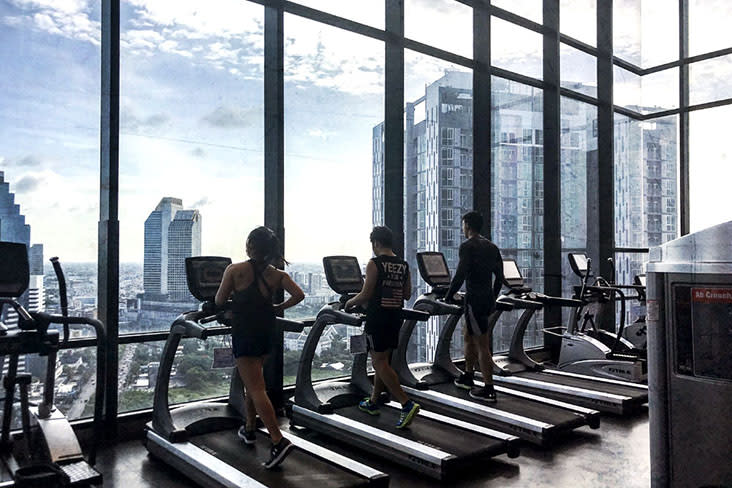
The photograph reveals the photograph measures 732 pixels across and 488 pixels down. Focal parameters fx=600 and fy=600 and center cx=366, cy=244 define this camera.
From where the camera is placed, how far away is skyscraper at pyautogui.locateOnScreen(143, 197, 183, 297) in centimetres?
472

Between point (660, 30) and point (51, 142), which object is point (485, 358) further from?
point (660, 30)

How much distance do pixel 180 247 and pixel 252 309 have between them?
5.28ft

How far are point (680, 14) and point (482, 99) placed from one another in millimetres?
4441

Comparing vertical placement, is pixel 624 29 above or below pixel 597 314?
above

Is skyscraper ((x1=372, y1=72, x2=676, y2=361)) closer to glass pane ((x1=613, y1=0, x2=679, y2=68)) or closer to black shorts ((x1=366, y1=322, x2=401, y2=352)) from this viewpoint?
glass pane ((x1=613, y1=0, x2=679, y2=68))

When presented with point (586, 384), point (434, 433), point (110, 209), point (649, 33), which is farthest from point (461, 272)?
point (649, 33)

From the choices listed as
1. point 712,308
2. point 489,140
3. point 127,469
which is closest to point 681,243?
point 712,308

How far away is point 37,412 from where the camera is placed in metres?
3.42

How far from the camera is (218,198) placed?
5.10 meters

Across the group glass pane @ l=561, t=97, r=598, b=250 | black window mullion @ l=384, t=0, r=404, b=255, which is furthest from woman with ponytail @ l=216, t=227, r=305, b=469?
glass pane @ l=561, t=97, r=598, b=250

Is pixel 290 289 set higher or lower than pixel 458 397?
higher

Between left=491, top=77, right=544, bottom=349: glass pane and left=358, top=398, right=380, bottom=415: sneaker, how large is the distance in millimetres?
3141

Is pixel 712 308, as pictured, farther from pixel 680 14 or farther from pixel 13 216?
pixel 680 14

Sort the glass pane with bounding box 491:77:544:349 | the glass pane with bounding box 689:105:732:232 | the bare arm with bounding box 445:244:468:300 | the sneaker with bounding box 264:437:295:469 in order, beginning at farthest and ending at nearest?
1. the glass pane with bounding box 689:105:732:232
2. the glass pane with bounding box 491:77:544:349
3. the bare arm with bounding box 445:244:468:300
4. the sneaker with bounding box 264:437:295:469
